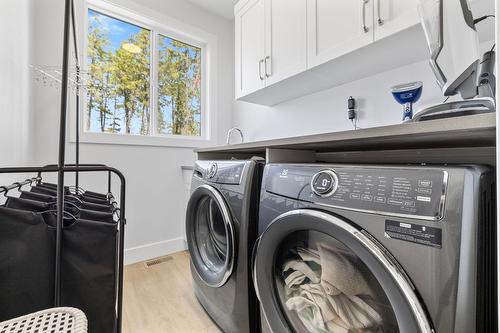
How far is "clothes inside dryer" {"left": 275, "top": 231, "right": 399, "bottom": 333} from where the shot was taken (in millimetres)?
615

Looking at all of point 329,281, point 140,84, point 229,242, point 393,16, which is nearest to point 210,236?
point 229,242

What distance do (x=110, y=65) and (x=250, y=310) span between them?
233cm

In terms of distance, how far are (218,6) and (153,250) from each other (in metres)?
2.59

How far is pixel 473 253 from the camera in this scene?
1.44 feet

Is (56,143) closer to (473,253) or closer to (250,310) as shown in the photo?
(250,310)

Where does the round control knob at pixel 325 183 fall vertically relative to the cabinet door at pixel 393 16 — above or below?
below

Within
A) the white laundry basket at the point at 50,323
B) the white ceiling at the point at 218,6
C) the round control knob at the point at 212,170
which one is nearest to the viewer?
the white laundry basket at the point at 50,323

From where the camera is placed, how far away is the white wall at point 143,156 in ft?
5.90

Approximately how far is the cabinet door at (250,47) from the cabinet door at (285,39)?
0.07 meters

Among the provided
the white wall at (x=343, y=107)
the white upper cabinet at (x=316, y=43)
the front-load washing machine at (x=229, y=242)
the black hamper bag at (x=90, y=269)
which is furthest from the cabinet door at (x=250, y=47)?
the black hamper bag at (x=90, y=269)

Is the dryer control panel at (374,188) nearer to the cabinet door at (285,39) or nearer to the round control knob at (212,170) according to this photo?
the round control knob at (212,170)

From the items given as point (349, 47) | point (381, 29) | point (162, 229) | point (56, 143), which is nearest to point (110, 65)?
point (56, 143)

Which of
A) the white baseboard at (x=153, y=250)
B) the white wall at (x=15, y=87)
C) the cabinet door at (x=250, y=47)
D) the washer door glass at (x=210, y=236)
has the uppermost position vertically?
the cabinet door at (x=250, y=47)

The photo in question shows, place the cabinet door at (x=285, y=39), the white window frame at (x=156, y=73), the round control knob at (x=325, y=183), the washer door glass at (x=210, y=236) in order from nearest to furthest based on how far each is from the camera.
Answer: the round control knob at (x=325, y=183)
the washer door glass at (x=210, y=236)
the cabinet door at (x=285, y=39)
the white window frame at (x=156, y=73)
